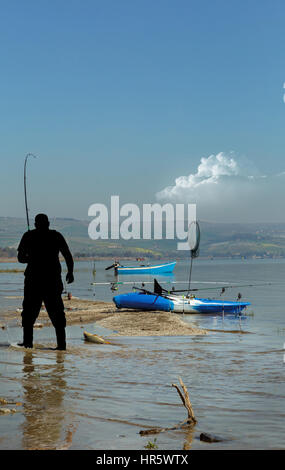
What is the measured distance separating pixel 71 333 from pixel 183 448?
58.5 ft

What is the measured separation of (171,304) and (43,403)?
3010cm

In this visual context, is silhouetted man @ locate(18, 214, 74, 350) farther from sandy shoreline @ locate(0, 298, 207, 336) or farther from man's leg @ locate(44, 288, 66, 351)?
sandy shoreline @ locate(0, 298, 207, 336)

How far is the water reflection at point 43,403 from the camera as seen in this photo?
22.7 ft

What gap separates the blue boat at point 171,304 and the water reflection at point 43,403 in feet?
76.0

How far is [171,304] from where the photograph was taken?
3875 centimetres

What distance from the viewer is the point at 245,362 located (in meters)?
15.5

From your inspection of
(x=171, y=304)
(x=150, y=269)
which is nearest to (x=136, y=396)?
(x=171, y=304)

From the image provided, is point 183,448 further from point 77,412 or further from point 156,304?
point 156,304

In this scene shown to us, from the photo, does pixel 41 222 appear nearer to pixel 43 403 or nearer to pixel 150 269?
pixel 43 403

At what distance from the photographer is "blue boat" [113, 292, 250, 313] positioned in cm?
3659

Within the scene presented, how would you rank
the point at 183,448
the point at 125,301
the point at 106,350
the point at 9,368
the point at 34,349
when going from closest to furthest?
the point at 183,448 → the point at 9,368 → the point at 34,349 → the point at 106,350 → the point at 125,301

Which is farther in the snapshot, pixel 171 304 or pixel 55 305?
pixel 171 304

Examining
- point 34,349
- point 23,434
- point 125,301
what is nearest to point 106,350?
point 34,349

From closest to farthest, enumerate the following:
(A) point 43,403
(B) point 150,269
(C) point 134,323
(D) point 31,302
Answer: (A) point 43,403
(D) point 31,302
(C) point 134,323
(B) point 150,269
